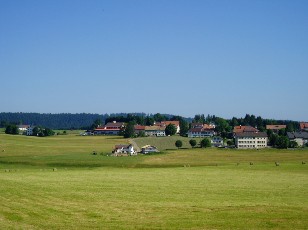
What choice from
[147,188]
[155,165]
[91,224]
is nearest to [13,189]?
[147,188]

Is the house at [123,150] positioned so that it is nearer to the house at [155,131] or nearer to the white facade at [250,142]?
the white facade at [250,142]

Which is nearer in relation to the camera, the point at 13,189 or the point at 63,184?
the point at 13,189

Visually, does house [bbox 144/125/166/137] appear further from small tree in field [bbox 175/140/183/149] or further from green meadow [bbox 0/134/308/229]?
green meadow [bbox 0/134/308/229]

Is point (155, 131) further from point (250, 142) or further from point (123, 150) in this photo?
point (123, 150)

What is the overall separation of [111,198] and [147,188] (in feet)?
23.3

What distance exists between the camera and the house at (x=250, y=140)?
133125 millimetres

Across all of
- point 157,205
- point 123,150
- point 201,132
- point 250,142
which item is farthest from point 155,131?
point 157,205

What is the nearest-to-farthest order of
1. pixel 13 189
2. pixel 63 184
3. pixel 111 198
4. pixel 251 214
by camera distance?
pixel 251 214 → pixel 111 198 → pixel 13 189 → pixel 63 184

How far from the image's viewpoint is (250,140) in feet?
442

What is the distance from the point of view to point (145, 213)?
25281 millimetres

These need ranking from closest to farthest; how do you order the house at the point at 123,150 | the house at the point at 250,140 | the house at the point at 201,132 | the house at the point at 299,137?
the house at the point at 123,150 → the house at the point at 250,140 → the house at the point at 299,137 → the house at the point at 201,132

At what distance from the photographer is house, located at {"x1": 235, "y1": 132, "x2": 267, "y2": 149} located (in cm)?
13312

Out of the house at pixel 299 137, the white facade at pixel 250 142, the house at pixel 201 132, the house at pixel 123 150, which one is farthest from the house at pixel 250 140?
the house at pixel 123 150

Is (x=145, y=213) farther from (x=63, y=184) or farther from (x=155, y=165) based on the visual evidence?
(x=155, y=165)
